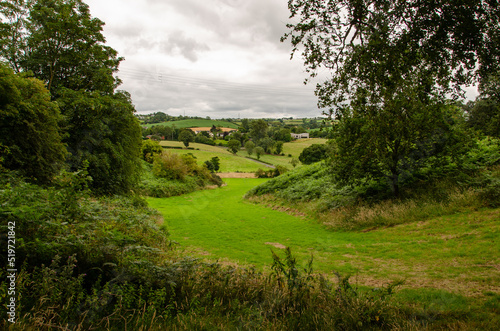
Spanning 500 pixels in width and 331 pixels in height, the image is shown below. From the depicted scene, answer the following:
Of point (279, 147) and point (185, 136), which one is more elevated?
point (185, 136)

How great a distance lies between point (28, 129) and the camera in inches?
372

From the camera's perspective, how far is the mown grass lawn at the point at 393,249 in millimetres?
5781

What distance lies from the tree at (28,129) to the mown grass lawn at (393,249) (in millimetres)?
6419

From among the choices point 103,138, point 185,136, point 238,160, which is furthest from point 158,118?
point 103,138

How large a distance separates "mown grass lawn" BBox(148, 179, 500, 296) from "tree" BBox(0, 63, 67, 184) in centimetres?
642

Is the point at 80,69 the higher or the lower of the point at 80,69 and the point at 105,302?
the higher

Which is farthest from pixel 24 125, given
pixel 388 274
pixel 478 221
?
pixel 478 221

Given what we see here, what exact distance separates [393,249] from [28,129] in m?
13.7

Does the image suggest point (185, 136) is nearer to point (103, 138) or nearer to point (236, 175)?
point (236, 175)

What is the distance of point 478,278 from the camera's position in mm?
5355

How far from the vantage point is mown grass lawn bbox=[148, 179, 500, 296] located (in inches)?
228

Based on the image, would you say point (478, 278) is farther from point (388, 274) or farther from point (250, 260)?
point (250, 260)

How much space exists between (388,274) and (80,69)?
66.5 feet

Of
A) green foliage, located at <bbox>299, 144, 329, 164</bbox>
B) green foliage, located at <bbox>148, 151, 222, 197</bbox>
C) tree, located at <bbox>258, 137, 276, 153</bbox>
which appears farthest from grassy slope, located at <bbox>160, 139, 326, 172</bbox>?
green foliage, located at <bbox>148, 151, 222, 197</bbox>
